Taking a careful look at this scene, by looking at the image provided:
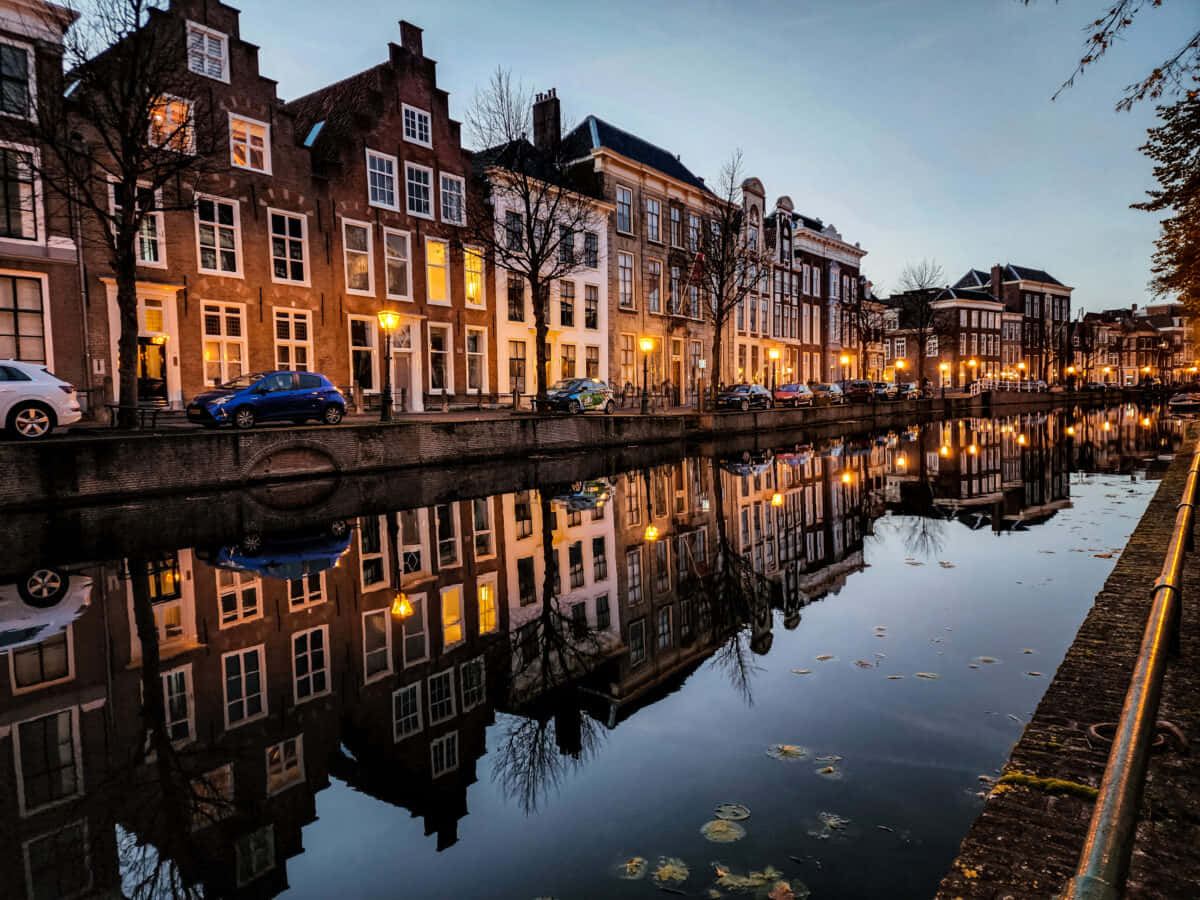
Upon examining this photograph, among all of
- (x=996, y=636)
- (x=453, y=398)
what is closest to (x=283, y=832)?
(x=996, y=636)

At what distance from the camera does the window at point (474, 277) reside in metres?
32.9

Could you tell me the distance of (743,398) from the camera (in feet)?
132

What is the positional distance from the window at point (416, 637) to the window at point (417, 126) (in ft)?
92.2

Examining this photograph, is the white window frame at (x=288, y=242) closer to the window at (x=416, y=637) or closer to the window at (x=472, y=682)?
the window at (x=416, y=637)

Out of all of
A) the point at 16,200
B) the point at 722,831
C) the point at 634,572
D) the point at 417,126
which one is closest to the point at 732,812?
the point at 722,831

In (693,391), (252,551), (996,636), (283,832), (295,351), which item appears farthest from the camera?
(693,391)

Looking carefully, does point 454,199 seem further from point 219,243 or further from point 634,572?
Answer: point 634,572

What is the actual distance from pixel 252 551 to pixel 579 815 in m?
8.86

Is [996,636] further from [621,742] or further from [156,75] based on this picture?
[156,75]

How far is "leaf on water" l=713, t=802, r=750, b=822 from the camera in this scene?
4.04 m

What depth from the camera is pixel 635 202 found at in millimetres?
43844

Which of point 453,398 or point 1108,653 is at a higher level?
point 453,398

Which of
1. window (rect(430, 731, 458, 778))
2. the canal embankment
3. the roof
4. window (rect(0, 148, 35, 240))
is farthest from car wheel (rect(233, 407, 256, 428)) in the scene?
the roof

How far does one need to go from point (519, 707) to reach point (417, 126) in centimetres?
3147
